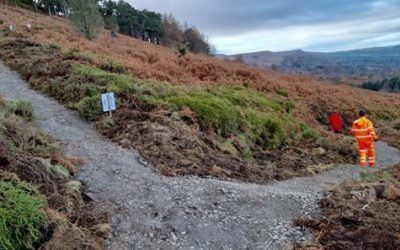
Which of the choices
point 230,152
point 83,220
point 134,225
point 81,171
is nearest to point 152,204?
point 134,225

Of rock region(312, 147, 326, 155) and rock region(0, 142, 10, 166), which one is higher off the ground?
rock region(0, 142, 10, 166)

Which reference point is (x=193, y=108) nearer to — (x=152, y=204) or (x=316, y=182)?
(x=316, y=182)

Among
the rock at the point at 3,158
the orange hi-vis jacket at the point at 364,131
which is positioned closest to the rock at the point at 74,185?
the rock at the point at 3,158

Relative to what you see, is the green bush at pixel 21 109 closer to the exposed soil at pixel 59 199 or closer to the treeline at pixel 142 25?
the exposed soil at pixel 59 199

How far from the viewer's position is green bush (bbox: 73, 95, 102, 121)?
39.2 feet

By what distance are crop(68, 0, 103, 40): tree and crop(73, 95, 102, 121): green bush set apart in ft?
68.0

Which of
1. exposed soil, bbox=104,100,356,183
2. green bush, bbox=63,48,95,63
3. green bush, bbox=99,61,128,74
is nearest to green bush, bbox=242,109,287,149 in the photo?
exposed soil, bbox=104,100,356,183

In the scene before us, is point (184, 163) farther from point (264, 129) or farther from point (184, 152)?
point (264, 129)

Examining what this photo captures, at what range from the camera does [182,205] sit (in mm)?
7031

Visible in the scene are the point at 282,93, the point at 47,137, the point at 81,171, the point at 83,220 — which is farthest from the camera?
the point at 282,93

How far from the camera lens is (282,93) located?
23.5m

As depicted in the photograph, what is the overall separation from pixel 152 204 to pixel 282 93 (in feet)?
58.3

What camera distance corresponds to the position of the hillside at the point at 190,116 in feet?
33.1

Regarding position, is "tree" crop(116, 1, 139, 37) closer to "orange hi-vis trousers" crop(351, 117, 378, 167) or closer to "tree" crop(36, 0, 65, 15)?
"tree" crop(36, 0, 65, 15)
